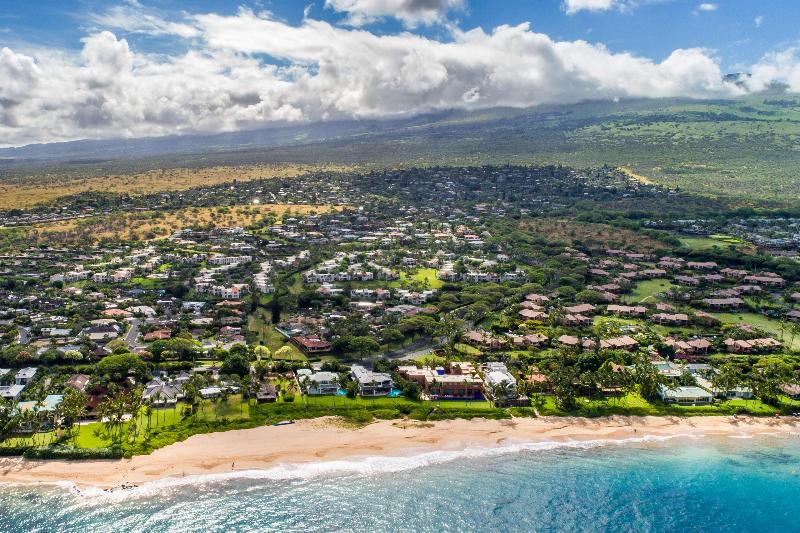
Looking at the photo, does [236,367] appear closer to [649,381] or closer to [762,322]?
[649,381]

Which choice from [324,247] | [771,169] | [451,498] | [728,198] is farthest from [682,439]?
[771,169]

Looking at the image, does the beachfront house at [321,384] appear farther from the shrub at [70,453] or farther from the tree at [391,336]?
the shrub at [70,453]

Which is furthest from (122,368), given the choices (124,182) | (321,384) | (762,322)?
(124,182)

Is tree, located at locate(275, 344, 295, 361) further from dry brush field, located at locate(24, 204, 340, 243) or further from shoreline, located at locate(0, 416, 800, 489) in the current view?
dry brush field, located at locate(24, 204, 340, 243)

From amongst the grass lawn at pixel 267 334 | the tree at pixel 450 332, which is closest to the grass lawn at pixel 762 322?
the tree at pixel 450 332

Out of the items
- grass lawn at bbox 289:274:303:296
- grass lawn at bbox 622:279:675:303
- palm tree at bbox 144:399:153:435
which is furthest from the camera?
grass lawn at bbox 289:274:303:296

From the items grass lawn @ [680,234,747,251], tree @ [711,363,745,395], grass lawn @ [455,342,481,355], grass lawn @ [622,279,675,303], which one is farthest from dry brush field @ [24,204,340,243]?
tree @ [711,363,745,395]

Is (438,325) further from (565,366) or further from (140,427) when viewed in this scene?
(140,427)
